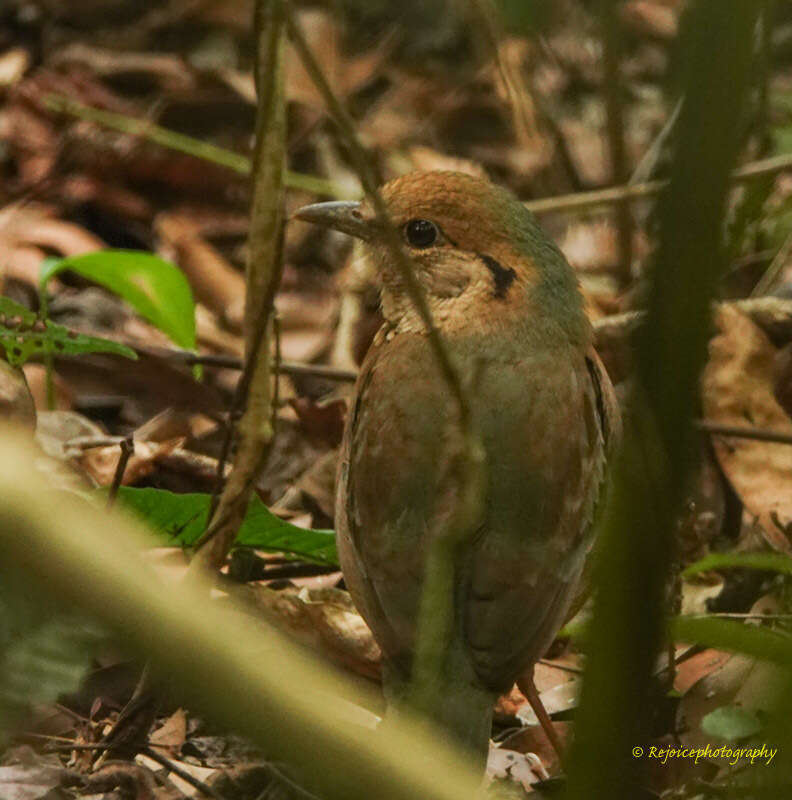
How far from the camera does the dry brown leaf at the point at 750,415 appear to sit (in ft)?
16.3

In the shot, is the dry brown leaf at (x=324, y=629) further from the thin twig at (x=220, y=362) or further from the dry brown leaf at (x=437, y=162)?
the dry brown leaf at (x=437, y=162)

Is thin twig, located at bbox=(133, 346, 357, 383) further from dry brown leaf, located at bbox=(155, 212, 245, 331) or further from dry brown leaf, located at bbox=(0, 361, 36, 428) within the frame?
dry brown leaf, located at bbox=(0, 361, 36, 428)

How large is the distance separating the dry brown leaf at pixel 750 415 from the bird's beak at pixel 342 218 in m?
1.36

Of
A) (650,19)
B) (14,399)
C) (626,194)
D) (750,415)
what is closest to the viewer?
(14,399)

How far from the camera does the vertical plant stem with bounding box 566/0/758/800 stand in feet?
5.07

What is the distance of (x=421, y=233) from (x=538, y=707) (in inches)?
52.0

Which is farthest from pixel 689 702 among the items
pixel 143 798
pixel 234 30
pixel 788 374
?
pixel 234 30

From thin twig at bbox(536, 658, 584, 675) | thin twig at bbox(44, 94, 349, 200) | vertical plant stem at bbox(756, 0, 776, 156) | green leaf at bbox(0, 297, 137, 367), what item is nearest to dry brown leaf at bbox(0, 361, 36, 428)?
green leaf at bbox(0, 297, 137, 367)

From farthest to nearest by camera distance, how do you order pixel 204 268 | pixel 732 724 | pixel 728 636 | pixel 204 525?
pixel 204 268 < pixel 204 525 < pixel 732 724 < pixel 728 636

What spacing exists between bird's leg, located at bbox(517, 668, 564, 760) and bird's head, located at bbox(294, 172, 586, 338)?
3.02 feet

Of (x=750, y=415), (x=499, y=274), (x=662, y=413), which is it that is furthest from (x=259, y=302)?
(x=662, y=413)

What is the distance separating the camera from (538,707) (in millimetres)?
3957

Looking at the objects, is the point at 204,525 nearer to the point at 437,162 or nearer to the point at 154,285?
the point at 154,285

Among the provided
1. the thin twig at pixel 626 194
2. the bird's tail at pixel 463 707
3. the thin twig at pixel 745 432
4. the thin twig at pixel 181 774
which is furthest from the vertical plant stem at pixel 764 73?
the thin twig at pixel 181 774
